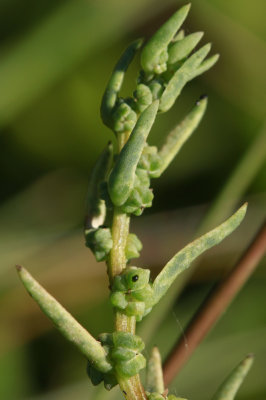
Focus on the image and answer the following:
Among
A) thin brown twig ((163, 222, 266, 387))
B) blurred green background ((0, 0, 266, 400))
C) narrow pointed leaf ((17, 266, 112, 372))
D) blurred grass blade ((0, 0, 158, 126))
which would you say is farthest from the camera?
blurred grass blade ((0, 0, 158, 126))

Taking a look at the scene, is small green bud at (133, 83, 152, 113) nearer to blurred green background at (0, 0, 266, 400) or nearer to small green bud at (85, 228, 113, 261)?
small green bud at (85, 228, 113, 261)

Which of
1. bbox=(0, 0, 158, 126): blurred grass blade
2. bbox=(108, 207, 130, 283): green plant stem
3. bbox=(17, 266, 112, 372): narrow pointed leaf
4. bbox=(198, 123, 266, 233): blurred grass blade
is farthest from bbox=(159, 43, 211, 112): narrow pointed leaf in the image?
bbox=(0, 0, 158, 126): blurred grass blade

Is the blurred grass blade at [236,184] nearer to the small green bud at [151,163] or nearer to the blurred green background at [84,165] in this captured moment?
the blurred green background at [84,165]

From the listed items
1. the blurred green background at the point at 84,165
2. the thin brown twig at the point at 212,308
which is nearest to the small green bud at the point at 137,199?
the thin brown twig at the point at 212,308

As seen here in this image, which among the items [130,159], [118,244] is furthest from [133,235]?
Answer: [130,159]

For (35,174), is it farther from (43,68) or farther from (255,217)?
(255,217)

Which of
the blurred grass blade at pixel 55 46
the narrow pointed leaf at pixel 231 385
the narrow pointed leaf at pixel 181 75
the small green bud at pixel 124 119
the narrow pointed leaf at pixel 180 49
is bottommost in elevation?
the narrow pointed leaf at pixel 231 385

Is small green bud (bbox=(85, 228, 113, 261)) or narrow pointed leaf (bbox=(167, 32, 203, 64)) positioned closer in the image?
small green bud (bbox=(85, 228, 113, 261))
